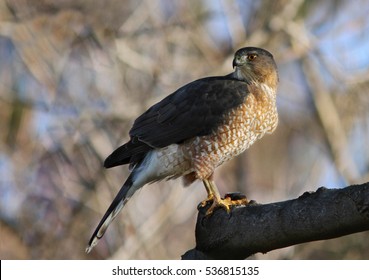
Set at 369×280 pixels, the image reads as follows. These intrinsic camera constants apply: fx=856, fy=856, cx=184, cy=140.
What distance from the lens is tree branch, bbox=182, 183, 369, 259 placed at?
361cm

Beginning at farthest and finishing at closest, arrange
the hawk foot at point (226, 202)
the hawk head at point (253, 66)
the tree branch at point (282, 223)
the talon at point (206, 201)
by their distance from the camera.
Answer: the hawk head at point (253, 66) → the talon at point (206, 201) → the hawk foot at point (226, 202) → the tree branch at point (282, 223)

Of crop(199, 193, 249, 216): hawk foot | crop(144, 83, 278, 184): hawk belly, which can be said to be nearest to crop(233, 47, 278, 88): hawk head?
crop(144, 83, 278, 184): hawk belly

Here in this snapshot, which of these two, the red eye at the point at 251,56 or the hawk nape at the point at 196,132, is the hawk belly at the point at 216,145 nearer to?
the hawk nape at the point at 196,132

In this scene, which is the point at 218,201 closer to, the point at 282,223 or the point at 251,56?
the point at 282,223

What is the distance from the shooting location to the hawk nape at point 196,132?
5.50 m

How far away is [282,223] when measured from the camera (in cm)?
389

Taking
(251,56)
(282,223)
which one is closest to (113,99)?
(251,56)

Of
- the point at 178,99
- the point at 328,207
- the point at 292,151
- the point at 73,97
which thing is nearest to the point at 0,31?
the point at 73,97

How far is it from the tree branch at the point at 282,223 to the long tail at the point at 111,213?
0.97 meters

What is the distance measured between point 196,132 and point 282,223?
1777 mm

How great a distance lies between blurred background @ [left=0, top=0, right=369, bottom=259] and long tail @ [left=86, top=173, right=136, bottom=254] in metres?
2.19

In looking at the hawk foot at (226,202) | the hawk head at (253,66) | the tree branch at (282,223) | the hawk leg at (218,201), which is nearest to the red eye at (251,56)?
the hawk head at (253,66)

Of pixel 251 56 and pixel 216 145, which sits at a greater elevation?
pixel 251 56

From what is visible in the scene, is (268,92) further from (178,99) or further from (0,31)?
(0,31)
